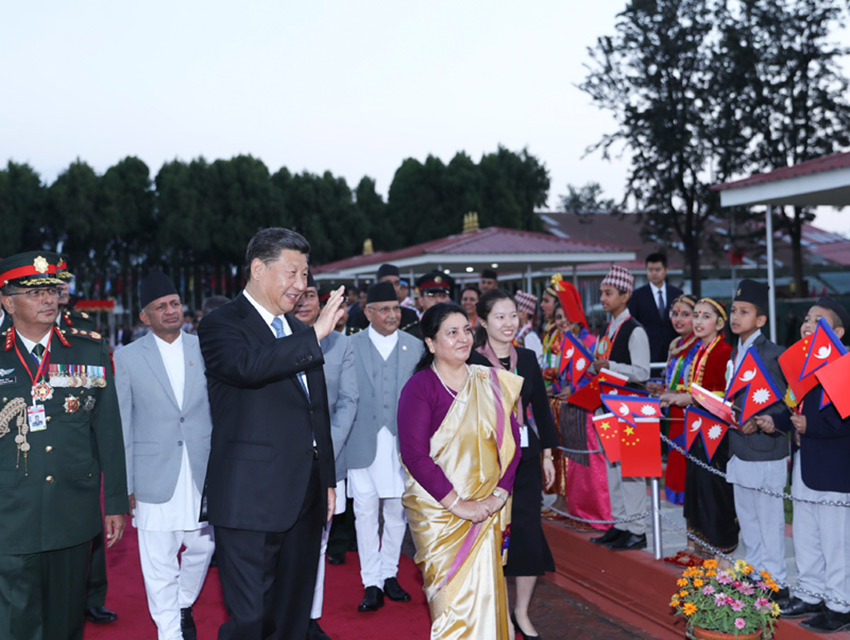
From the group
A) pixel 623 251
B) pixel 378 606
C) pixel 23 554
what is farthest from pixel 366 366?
pixel 623 251

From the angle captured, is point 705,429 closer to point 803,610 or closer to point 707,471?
point 707,471

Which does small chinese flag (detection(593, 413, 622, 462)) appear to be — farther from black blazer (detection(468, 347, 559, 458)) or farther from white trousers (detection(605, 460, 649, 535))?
black blazer (detection(468, 347, 559, 458))

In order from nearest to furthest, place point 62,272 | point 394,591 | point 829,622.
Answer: point 62,272 → point 829,622 → point 394,591

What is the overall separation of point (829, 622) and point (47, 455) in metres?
3.85

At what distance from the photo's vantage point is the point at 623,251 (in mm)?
19953

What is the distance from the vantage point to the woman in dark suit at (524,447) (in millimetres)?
4711

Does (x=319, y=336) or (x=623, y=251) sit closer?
(x=319, y=336)

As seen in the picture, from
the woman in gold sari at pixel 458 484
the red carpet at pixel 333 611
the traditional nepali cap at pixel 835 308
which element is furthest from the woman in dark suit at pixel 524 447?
the traditional nepali cap at pixel 835 308

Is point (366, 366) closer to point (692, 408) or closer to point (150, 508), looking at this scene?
point (150, 508)

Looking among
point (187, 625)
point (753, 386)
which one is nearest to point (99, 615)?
→ point (187, 625)

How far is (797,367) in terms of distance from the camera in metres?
4.32

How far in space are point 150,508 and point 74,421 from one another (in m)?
1.22

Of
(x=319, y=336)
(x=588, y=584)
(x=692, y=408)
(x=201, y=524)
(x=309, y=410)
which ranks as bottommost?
(x=588, y=584)

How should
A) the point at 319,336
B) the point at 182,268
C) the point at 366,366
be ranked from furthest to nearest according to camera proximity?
1. the point at 182,268
2. the point at 366,366
3. the point at 319,336
